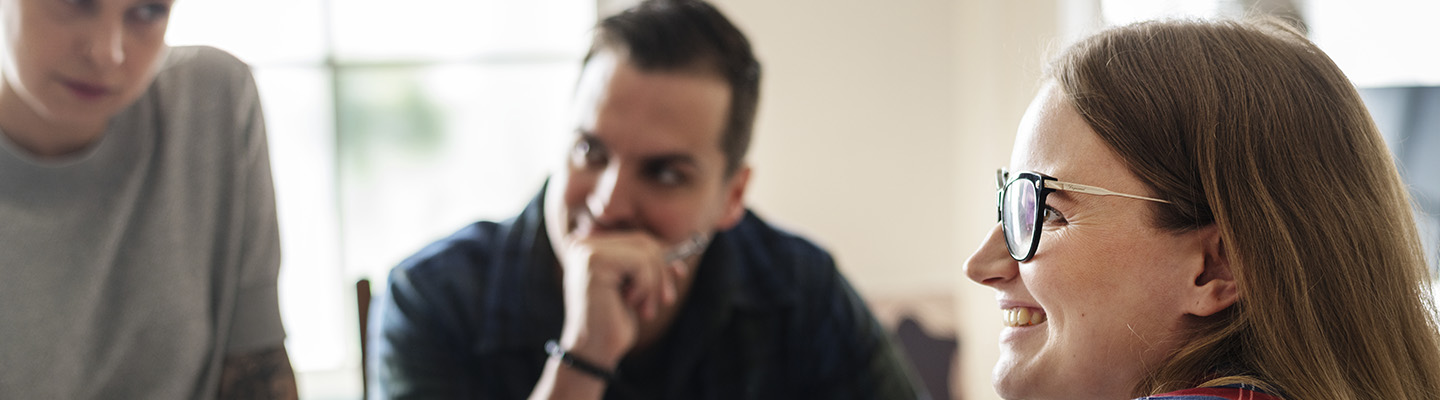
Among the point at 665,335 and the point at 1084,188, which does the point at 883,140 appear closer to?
the point at 665,335

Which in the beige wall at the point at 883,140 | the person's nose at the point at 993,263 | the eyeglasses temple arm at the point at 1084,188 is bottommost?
the beige wall at the point at 883,140

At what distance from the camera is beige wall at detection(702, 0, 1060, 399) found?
12.4 feet

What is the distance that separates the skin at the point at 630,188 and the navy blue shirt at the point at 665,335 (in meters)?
0.07

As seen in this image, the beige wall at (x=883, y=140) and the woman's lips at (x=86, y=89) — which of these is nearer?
the woman's lips at (x=86, y=89)

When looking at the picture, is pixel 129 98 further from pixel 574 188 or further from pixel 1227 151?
pixel 1227 151

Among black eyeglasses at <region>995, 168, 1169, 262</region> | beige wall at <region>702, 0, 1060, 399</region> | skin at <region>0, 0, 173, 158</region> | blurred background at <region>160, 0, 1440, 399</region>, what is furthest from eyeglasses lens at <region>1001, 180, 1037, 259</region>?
beige wall at <region>702, 0, 1060, 399</region>

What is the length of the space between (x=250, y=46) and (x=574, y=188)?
1.83ft

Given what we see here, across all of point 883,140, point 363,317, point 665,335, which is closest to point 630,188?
point 665,335

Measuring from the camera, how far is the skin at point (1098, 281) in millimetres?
856

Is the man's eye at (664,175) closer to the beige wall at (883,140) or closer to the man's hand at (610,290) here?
the man's hand at (610,290)

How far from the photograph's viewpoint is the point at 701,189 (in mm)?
1435

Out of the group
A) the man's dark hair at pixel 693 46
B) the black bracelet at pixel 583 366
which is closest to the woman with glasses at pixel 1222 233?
the black bracelet at pixel 583 366

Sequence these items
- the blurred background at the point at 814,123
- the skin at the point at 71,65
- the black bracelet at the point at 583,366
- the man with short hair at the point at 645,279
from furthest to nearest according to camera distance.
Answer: the blurred background at the point at 814,123, the man with short hair at the point at 645,279, the black bracelet at the point at 583,366, the skin at the point at 71,65

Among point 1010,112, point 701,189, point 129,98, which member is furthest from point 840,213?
point 129,98
